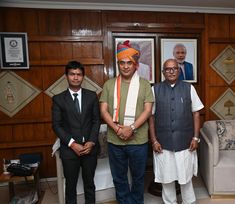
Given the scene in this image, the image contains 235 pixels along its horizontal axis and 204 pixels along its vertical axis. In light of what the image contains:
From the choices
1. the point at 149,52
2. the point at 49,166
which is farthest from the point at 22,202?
the point at 149,52

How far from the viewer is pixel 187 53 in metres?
3.07

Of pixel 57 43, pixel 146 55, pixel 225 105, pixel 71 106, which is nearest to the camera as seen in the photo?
pixel 71 106

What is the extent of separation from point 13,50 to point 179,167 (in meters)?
2.30

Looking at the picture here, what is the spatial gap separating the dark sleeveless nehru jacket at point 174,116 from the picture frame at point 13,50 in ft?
5.78

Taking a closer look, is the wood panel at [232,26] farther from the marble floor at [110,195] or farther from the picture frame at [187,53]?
the marble floor at [110,195]

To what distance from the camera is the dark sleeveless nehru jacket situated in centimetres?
193

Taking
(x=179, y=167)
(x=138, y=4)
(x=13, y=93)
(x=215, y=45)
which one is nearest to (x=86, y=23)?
(x=138, y=4)

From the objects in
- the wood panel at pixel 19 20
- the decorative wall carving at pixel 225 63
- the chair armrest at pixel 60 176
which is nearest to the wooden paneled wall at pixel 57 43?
the wood panel at pixel 19 20

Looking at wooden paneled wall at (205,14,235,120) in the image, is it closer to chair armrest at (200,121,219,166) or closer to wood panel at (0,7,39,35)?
chair armrest at (200,121,219,166)

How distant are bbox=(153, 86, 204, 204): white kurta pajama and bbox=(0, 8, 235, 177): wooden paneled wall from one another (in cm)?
131

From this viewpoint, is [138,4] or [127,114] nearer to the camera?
[127,114]

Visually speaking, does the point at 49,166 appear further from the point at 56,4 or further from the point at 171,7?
the point at 171,7

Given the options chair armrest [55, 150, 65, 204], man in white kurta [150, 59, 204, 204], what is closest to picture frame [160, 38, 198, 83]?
man in white kurta [150, 59, 204, 204]

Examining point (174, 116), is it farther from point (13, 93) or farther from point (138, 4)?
point (13, 93)
